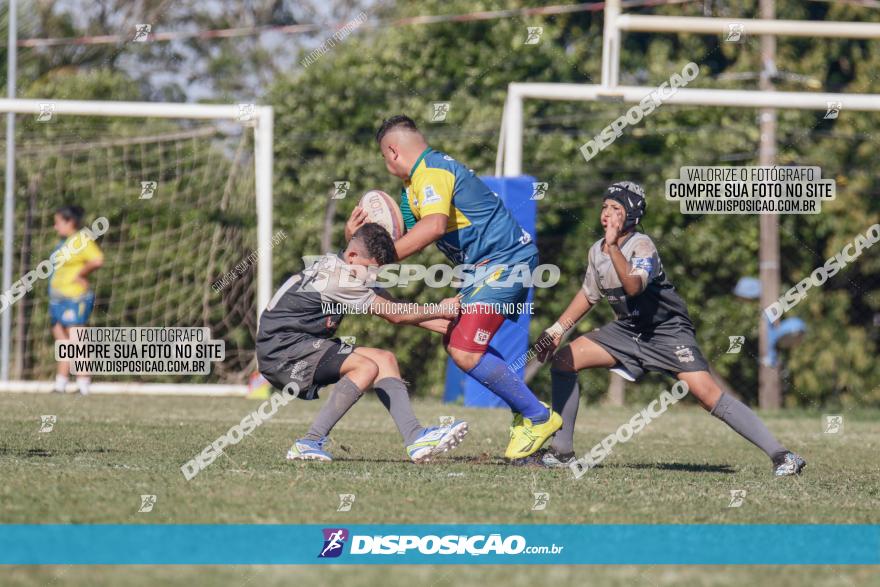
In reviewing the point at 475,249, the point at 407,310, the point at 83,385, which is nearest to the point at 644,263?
the point at 475,249

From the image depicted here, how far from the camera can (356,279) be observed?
684 cm

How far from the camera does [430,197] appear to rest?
685cm

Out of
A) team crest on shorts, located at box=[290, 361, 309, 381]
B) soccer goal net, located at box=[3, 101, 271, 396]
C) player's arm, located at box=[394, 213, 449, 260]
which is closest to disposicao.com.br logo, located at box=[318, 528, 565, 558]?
player's arm, located at box=[394, 213, 449, 260]

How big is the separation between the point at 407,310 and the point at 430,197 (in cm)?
66

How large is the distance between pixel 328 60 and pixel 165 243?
12.1 feet

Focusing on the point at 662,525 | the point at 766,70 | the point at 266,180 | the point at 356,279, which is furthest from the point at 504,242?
the point at 766,70

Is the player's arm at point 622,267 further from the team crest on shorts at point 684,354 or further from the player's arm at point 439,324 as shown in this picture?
the player's arm at point 439,324

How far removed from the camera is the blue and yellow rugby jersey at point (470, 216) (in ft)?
22.9

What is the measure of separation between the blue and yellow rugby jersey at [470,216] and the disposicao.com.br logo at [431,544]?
275 cm

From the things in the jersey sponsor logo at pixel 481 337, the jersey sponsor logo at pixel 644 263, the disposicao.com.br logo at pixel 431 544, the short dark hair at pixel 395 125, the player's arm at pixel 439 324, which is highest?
the short dark hair at pixel 395 125

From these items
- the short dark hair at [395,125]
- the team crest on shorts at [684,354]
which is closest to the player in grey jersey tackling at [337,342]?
the short dark hair at [395,125]

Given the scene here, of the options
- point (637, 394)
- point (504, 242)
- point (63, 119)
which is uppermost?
point (63, 119)

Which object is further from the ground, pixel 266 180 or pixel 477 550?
pixel 266 180

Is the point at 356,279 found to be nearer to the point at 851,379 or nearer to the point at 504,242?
the point at 504,242
